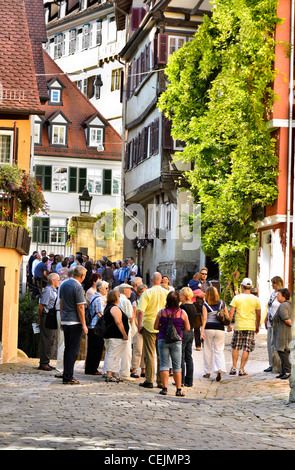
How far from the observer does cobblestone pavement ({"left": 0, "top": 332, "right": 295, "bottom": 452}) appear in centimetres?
930

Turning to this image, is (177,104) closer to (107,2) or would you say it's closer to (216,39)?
(216,39)

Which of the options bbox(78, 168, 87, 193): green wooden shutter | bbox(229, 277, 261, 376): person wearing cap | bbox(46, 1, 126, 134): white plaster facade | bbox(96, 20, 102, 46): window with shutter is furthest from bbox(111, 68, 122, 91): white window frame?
bbox(229, 277, 261, 376): person wearing cap

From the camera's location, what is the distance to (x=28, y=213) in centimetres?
2256

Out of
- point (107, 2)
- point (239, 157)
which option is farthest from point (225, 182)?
point (107, 2)

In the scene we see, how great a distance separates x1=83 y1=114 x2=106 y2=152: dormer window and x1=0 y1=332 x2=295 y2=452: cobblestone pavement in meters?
43.1

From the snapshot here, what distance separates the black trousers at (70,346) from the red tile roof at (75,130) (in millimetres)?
44452

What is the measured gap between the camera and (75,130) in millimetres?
60406

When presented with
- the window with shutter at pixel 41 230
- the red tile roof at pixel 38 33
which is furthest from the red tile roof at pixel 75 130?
the red tile roof at pixel 38 33

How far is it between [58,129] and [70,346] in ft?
149

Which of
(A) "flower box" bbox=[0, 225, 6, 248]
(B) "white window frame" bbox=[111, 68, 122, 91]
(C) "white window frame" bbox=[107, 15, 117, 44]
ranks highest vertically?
(C) "white window frame" bbox=[107, 15, 117, 44]

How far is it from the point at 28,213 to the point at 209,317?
6767mm

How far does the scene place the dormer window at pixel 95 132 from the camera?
196 ft

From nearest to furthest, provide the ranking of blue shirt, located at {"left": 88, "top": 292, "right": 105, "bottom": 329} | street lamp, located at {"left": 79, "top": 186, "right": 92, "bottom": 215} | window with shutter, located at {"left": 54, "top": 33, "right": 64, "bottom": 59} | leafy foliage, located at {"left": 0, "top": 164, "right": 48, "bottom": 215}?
blue shirt, located at {"left": 88, "top": 292, "right": 105, "bottom": 329} → leafy foliage, located at {"left": 0, "top": 164, "right": 48, "bottom": 215} → street lamp, located at {"left": 79, "top": 186, "right": 92, "bottom": 215} → window with shutter, located at {"left": 54, "top": 33, "right": 64, "bottom": 59}

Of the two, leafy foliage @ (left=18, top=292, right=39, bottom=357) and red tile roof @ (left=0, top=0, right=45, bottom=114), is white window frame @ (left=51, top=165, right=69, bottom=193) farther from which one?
red tile roof @ (left=0, top=0, right=45, bottom=114)
